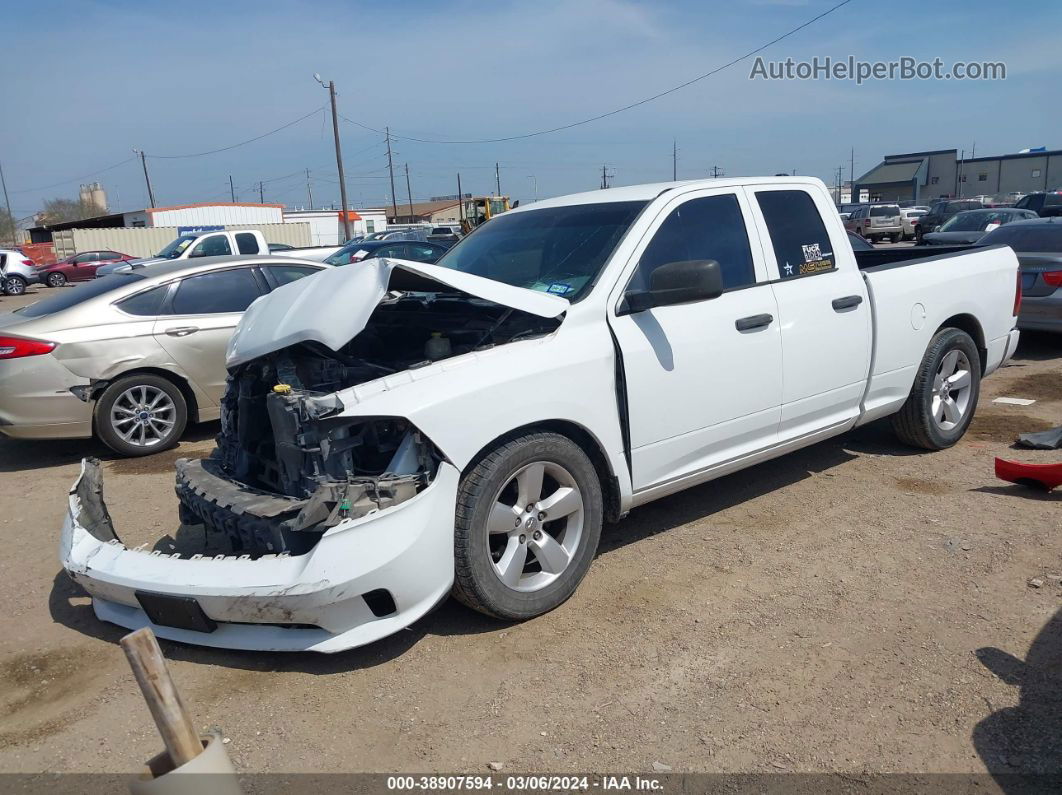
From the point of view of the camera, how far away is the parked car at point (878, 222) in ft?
101

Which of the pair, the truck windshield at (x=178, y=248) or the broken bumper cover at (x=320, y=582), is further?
the truck windshield at (x=178, y=248)

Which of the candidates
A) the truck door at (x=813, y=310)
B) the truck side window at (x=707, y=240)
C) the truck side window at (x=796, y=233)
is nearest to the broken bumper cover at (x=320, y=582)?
the truck side window at (x=707, y=240)

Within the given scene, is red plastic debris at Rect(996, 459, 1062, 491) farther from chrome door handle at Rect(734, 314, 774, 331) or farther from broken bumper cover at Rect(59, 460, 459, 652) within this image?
broken bumper cover at Rect(59, 460, 459, 652)

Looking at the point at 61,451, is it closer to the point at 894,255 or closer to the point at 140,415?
the point at 140,415

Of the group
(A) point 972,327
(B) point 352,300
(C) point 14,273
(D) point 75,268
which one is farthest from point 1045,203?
(D) point 75,268

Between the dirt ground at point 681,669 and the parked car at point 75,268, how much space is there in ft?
108

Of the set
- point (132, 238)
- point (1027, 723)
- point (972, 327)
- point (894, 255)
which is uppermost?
point (132, 238)

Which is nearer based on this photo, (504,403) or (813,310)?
(504,403)

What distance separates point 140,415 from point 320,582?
14.7 feet

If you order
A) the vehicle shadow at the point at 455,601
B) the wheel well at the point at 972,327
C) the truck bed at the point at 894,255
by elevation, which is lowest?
the vehicle shadow at the point at 455,601

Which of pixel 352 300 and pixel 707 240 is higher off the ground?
pixel 707 240

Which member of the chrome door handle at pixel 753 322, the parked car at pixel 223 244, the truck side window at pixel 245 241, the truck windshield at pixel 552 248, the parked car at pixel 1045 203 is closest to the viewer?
the truck windshield at pixel 552 248

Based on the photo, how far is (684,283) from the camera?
385cm

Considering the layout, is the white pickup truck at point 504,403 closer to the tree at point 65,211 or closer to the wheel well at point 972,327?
the wheel well at point 972,327
